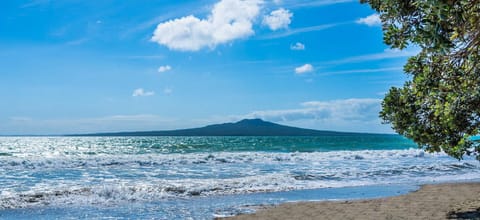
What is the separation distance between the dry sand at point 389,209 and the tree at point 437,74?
1.87 m

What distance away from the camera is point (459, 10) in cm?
516

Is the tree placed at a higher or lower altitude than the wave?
higher

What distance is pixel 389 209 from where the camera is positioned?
10.4 metres

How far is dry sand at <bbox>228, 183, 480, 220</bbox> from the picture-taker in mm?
9530

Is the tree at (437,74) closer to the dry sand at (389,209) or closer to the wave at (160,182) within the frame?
the dry sand at (389,209)

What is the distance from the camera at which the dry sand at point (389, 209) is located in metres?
9.53

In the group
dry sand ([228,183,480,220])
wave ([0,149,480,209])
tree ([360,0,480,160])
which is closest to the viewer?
tree ([360,0,480,160])

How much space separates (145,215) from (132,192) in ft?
12.4

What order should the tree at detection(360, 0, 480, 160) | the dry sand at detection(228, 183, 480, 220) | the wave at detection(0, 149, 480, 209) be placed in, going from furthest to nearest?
the wave at detection(0, 149, 480, 209)
the dry sand at detection(228, 183, 480, 220)
the tree at detection(360, 0, 480, 160)

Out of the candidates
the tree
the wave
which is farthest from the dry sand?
the wave

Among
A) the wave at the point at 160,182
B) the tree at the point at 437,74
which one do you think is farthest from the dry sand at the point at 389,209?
the wave at the point at 160,182

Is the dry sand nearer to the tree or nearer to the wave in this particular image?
the tree

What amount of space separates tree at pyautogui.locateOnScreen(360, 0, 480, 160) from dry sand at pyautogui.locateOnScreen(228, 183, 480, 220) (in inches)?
73.4

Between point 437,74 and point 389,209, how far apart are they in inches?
179
